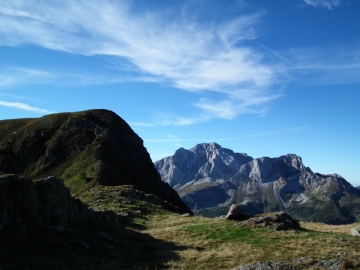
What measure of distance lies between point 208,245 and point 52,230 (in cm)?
1396

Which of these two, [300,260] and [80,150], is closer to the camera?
[300,260]

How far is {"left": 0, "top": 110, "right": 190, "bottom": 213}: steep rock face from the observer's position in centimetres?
11662

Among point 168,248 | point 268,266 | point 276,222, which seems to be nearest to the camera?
point 268,266

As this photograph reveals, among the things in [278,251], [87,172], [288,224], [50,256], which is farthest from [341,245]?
[87,172]

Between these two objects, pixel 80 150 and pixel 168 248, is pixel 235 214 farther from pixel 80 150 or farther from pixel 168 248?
pixel 80 150

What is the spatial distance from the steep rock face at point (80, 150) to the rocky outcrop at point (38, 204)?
225ft

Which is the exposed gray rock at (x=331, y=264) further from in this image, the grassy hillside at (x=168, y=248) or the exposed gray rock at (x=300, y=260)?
the exposed gray rock at (x=300, y=260)

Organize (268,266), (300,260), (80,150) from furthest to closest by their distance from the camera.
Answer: (80,150), (300,260), (268,266)

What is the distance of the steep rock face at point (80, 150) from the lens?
11662cm

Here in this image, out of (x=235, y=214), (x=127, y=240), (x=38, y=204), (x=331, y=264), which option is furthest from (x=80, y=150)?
(x=331, y=264)

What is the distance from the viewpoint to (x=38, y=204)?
25656 millimetres

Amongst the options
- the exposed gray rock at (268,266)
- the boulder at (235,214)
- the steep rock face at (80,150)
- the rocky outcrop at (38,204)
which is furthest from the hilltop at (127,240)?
the steep rock face at (80,150)

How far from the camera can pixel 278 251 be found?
23.0 meters

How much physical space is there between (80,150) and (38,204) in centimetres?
10780
